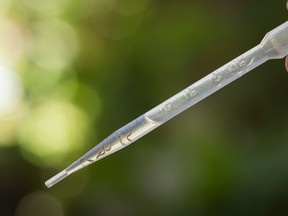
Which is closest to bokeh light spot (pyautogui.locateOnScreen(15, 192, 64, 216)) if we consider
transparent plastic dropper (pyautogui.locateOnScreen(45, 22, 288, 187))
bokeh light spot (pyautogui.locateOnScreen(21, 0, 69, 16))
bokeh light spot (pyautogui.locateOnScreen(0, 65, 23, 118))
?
bokeh light spot (pyautogui.locateOnScreen(0, 65, 23, 118))

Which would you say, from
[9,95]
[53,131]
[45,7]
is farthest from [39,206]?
[45,7]

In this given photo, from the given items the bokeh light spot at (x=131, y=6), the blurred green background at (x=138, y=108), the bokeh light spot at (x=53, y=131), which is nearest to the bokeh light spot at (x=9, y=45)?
the blurred green background at (x=138, y=108)

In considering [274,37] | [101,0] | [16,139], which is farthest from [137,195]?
[274,37]

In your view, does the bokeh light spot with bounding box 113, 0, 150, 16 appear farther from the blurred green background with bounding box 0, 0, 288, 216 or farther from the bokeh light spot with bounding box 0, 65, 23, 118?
the bokeh light spot with bounding box 0, 65, 23, 118

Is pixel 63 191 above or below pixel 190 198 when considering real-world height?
above

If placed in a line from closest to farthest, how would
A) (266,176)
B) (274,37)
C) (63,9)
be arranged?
(274,37) < (266,176) < (63,9)

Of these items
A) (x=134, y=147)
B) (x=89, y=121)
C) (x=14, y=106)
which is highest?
(x=14, y=106)

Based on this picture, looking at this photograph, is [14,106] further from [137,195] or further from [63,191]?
[137,195]
